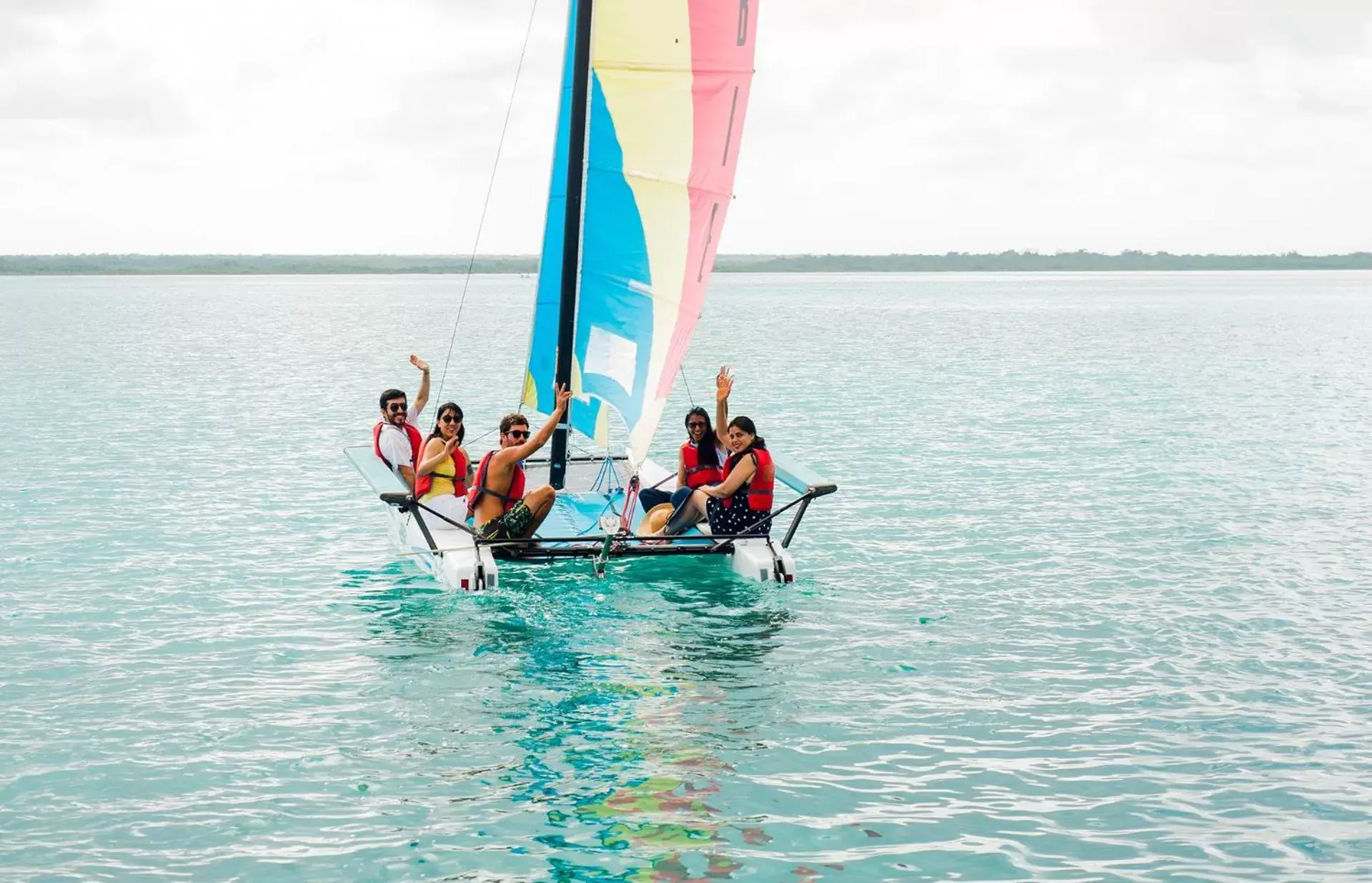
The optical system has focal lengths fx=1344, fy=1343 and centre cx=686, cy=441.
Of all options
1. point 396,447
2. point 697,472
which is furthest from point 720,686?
point 396,447

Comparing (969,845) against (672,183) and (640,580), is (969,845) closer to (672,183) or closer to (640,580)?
(640,580)

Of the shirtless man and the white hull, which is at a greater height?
the shirtless man

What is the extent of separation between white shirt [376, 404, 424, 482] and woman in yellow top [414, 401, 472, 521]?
0.62 m

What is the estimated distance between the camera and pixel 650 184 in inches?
581

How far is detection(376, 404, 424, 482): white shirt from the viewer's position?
14.9 m

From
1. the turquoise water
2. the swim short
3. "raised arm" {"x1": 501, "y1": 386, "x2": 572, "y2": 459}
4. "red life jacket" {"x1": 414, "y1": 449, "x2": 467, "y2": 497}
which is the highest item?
"raised arm" {"x1": 501, "y1": 386, "x2": 572, "y2": 459}

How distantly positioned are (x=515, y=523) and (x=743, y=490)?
7.66 feet

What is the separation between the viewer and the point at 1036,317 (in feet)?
361

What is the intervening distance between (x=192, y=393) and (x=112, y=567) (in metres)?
26.8

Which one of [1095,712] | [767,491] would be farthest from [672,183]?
[1095,712]

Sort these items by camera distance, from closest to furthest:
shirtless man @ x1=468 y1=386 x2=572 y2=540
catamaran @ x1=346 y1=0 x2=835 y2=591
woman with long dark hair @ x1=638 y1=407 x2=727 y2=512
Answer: shirtless man @ x1=468 y1=386 x2=572 y2=540 → catamaran @ x1=346 y1=0 x2=835 y2=591 → woman with long dark hair @ x1=638 y1=407 x2=727 y2=512

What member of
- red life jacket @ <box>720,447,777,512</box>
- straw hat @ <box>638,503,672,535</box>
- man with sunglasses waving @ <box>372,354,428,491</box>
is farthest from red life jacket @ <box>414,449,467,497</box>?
red life jacket @ <box>720,447,777,512</box>

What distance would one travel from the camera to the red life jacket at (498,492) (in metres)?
13.4

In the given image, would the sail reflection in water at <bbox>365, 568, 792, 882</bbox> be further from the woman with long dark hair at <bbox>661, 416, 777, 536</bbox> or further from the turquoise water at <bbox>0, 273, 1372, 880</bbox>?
the woman with long dark hair at <bbox>661, 416, 777, 536</bbox>
